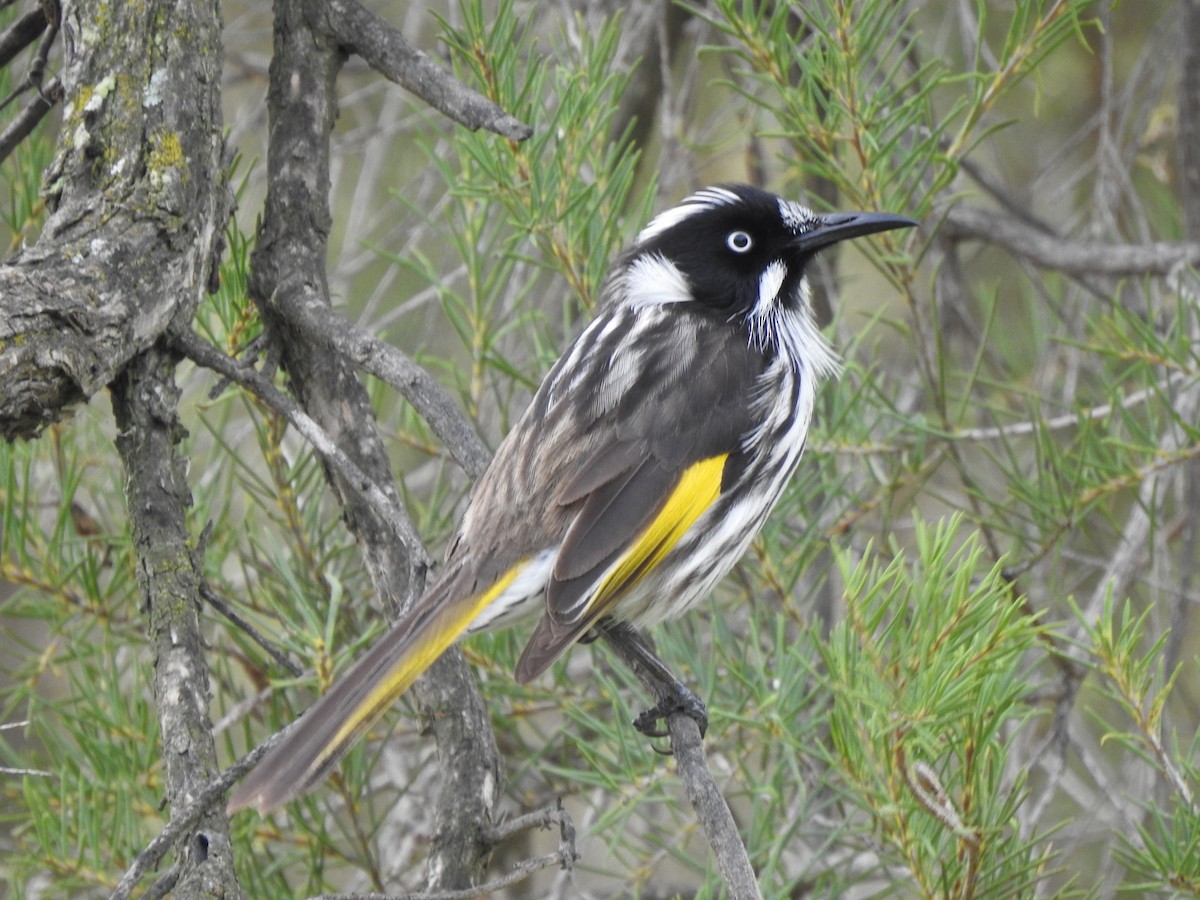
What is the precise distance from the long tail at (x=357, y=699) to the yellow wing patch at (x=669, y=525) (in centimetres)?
29

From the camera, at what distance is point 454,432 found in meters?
2.13

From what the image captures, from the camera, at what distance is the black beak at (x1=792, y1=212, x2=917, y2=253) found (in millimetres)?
2566

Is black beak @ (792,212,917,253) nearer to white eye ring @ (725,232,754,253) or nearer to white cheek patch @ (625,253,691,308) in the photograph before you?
white eye ring @ (725,232,754,253)

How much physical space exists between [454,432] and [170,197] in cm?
55

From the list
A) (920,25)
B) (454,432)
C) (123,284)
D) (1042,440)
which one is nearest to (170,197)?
(123,284)

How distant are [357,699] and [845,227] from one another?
1379mm

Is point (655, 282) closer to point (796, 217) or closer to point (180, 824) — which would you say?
point (796, 217)

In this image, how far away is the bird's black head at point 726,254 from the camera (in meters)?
3.08

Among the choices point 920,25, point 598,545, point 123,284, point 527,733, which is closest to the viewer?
point 123,284

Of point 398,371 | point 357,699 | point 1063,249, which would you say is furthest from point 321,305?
point 1063,249

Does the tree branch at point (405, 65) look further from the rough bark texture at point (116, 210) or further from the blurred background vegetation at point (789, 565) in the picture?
the rough bark texture at point (116, 210)

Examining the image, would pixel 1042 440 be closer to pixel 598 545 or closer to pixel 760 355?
pixel 760 355

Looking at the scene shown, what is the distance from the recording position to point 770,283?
3098 millimetres

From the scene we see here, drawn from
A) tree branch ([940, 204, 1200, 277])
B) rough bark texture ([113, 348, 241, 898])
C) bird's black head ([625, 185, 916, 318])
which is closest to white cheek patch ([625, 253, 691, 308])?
bird's black head ([625, 185, 916, 318])
